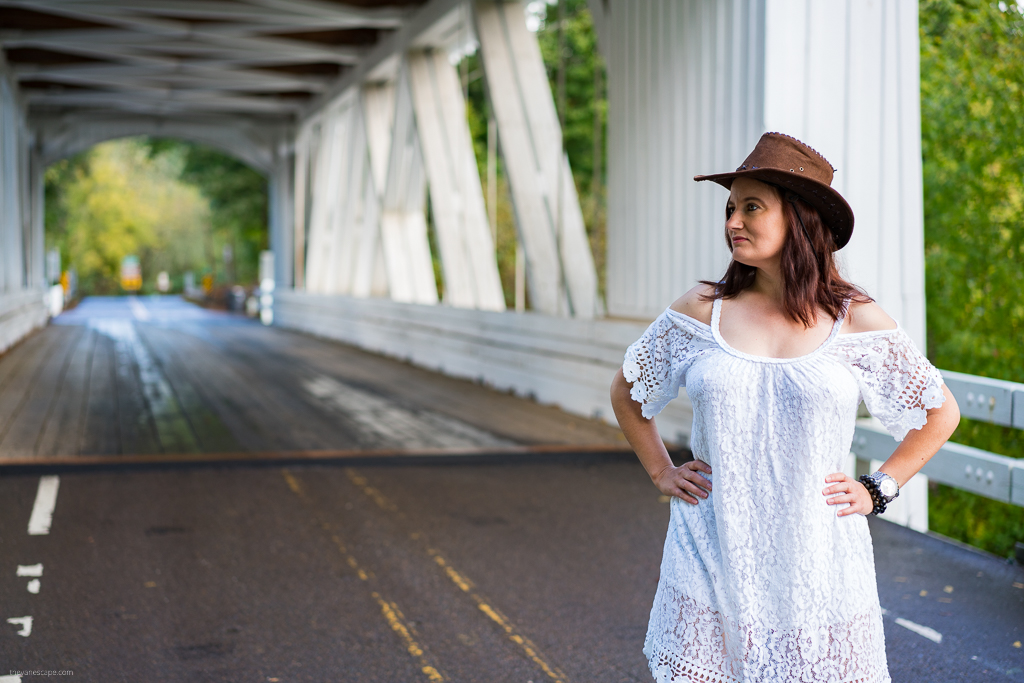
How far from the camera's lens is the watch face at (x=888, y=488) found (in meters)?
2.31

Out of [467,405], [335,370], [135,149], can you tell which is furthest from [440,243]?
[135,149]

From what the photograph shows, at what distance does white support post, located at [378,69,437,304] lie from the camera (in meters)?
17.1

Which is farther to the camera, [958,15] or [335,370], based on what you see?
[335,370]

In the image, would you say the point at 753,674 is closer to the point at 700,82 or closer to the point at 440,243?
the point at 700,82

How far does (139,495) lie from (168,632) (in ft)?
9.29

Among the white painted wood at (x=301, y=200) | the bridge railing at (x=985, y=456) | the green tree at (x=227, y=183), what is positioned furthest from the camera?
the green tree at (x=227, y=183)

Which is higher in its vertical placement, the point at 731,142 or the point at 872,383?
the point at 731,142

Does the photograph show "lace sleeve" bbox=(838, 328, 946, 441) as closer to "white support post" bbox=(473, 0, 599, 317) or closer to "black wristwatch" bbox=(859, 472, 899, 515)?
"black wristwatch" bbox=(859, 472, 899, 515)

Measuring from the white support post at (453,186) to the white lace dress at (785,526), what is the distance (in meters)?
12.2

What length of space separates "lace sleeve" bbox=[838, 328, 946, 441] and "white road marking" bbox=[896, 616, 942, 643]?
7.55 feet

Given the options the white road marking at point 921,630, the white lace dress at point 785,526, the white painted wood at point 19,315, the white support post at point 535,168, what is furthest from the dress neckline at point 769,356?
the white painted wood at point 19,315

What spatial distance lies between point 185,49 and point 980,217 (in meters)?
16.1

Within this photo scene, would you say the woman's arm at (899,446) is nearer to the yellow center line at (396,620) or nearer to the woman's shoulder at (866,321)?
the woman's shoulder at (866,321)

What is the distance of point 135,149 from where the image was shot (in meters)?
91.8
